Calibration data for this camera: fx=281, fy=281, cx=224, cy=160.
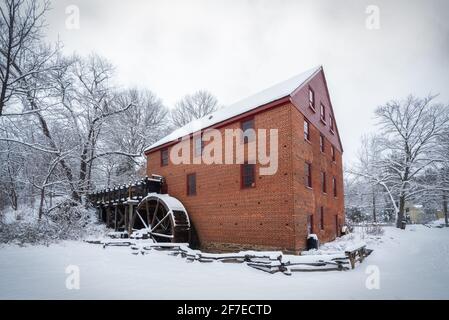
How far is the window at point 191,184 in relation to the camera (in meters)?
15.8

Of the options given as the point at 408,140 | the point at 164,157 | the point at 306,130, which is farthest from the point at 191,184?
the point at 408,140

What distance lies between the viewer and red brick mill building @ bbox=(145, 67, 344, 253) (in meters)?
11.3

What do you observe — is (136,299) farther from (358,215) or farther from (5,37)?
(358,215)

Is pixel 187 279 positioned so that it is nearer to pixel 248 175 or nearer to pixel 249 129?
pixel 248 175

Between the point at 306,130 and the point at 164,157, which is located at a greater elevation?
the point at 306,130

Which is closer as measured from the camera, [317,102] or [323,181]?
[317,102]

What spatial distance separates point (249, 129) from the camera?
1312 cm

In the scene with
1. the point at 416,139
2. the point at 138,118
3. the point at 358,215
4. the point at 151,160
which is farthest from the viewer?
the point at 358,215

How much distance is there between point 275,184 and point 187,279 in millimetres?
5964

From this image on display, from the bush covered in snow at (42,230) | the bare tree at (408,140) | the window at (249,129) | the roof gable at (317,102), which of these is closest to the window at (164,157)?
the bush covered in snow at (42,230)

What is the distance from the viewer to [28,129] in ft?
43.0

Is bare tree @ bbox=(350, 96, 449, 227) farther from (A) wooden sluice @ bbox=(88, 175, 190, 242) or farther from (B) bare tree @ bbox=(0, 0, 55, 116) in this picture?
(B) bare tree @ bbox=(0, 0, 55, 116)
